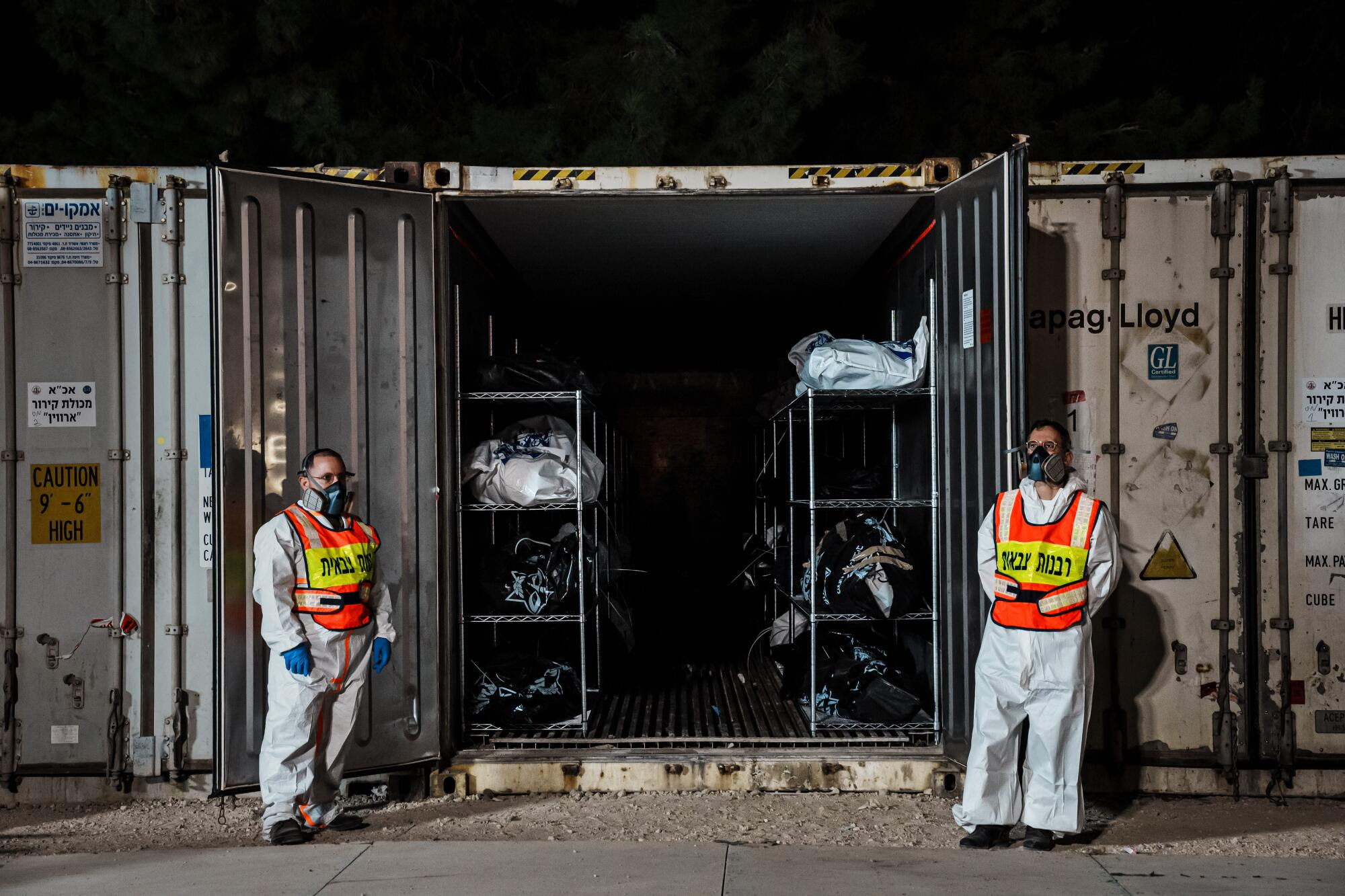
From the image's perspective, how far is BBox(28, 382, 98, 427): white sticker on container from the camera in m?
4.93

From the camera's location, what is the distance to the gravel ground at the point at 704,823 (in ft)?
14.5

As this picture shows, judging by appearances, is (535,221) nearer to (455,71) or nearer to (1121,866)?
(1121,866)

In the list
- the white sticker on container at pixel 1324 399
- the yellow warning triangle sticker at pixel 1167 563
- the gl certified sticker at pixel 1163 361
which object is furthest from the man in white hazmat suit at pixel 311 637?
the white sticker on container at pixel 1324 399

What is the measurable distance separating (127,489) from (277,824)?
179cm

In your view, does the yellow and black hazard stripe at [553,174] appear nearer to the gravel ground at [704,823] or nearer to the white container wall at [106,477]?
the white container wall at [106,477]

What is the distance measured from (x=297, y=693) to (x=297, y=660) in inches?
7.0

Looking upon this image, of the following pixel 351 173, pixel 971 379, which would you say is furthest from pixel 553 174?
pixel 971 379

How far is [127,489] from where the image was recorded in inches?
194

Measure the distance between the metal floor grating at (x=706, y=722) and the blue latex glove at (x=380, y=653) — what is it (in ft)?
2.80

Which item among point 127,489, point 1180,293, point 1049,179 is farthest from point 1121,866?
point 127,489

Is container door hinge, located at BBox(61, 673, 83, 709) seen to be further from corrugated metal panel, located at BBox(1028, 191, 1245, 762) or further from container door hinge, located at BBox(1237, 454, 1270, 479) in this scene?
container door hinge, located at BBox(1237, 454, 1270, 479)

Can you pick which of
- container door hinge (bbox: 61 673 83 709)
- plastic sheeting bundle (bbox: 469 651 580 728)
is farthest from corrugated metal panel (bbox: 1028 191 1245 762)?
container door hinge (bbox: 61 673 83 709)

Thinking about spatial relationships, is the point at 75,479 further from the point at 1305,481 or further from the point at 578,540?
the point at 1305,481

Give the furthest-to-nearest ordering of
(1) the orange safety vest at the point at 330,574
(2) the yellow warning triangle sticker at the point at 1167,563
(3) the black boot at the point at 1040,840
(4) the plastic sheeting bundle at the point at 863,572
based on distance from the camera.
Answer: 1. (4) the plastic sheeting bundle at the point at 863,572
2. (2) the yellow warning triangle sticker at the point at 1167,563
3. (1) the orange safety vest at the point at 330,574
4. (3) the black boot at the point at 1040,840
